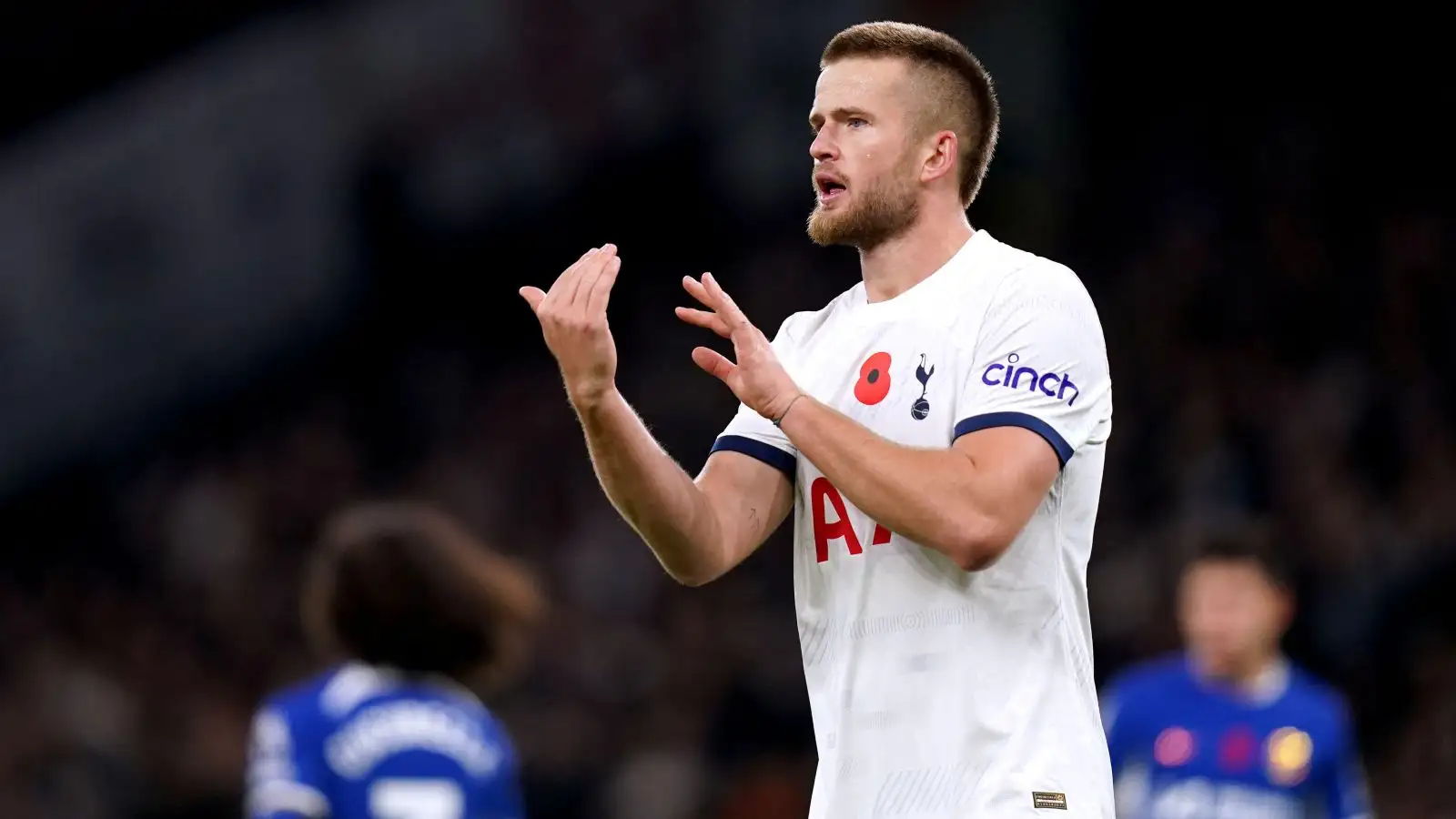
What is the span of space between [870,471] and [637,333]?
1228cm

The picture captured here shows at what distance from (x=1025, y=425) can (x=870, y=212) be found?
689 millimetres

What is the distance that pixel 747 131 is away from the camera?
17.6m

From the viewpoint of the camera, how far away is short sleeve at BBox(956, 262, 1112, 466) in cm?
421

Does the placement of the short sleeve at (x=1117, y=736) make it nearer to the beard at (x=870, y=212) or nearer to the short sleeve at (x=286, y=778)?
the beard at (x=870, y=212)

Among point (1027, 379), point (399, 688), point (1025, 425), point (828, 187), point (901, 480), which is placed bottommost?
point (399, 688)

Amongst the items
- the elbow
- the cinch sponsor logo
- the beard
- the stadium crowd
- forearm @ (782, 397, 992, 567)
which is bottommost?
the elbow

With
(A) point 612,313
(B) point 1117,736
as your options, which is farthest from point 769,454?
(A) point 612,313

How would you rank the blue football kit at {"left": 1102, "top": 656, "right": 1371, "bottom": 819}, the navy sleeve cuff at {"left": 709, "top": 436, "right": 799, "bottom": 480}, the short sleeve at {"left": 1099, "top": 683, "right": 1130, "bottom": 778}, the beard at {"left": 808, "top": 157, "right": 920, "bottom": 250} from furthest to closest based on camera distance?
the short sleeve at {"left": 1099, "top": 683, "right": 1130, "bottom": 778}
the blue football kit at {"left": 1102, "top": 656, "right": 1371, "bottom": 819}
the navy sleeve cuff at {"left": 709, "top": 436, "right": 799, "bottom": 480}
the beard at {"left": 808, "top": 157, "right": 920, "bottom": 250}

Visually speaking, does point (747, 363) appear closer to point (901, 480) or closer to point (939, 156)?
point (901, 480)

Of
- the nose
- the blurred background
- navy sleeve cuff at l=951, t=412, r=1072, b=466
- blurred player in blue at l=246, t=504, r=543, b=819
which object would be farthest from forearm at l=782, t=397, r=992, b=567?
the blurred background

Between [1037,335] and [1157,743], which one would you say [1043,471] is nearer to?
[1037,335]

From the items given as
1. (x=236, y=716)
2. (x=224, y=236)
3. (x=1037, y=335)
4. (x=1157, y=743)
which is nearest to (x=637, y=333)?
(x=224, y=236)

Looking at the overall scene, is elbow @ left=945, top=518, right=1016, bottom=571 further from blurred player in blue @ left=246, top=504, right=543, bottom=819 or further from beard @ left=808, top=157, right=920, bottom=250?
blurred player in blue @ left=246, top=504, right=543, bottom=819

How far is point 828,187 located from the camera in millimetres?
4602
